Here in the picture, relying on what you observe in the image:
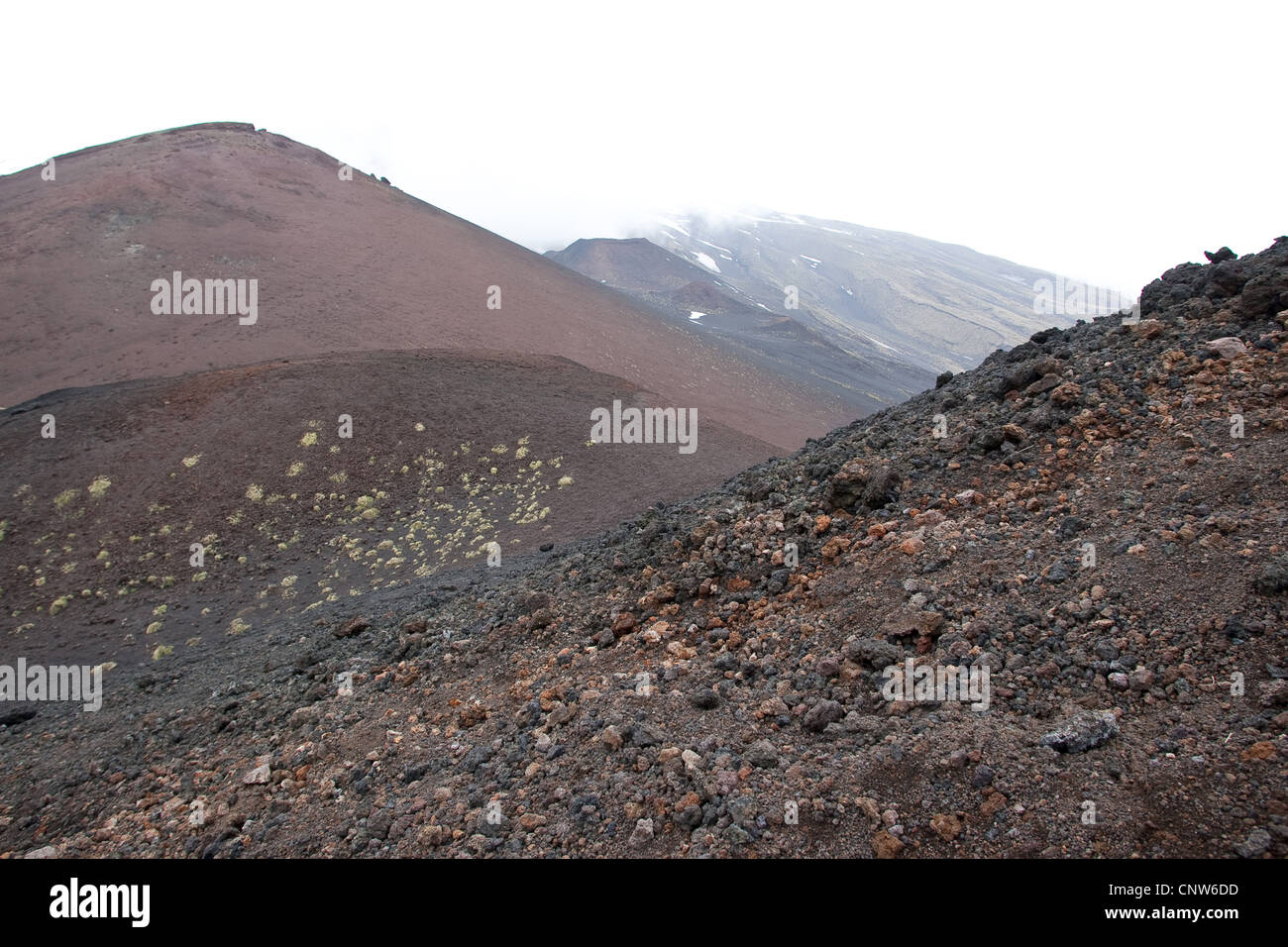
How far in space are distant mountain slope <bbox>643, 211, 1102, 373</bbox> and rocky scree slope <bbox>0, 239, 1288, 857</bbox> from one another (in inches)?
2014

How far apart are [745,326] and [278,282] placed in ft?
103

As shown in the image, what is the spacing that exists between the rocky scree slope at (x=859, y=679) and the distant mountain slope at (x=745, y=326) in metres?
22.4

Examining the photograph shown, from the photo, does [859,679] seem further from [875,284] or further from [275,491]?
[875,284]

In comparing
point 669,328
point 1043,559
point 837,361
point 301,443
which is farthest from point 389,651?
point 837,361

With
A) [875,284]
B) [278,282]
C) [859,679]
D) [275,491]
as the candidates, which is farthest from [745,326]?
[875,284]

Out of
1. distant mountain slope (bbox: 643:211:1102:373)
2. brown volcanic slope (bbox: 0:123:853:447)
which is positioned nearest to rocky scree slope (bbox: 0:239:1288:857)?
brown volcanic slope (bbox: 0:123:853:447)

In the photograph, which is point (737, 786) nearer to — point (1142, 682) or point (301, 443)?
point (1142, 682)

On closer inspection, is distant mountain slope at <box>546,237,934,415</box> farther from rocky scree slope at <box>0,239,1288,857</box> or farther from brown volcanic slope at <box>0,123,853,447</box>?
rocky scree slope at <box>0,239,1288,857</box>

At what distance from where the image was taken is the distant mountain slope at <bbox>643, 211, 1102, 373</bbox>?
230 feet

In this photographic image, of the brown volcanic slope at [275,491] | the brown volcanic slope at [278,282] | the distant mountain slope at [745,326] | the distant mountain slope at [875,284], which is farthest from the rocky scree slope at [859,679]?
the distant mountain slope at [875,284]

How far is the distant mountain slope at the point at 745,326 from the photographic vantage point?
33344mm

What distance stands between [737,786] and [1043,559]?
2.52 m

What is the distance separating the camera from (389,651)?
6.62 m

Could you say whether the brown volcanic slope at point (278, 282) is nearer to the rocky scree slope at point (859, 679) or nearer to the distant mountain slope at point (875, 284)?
the rocky scree slope at point (859, 679)
